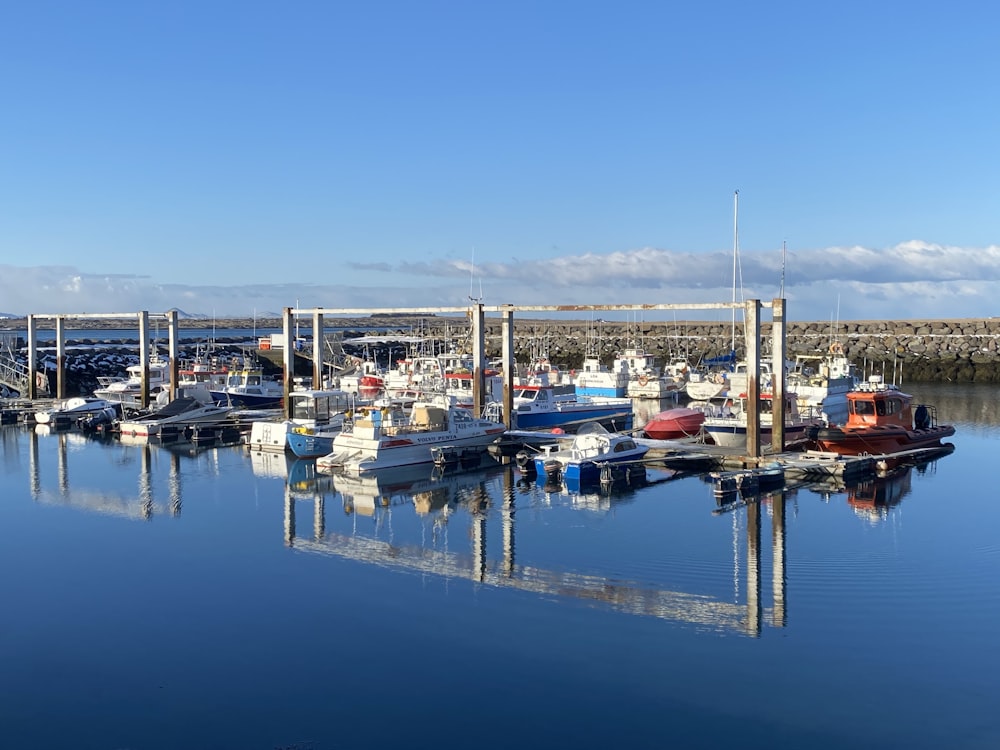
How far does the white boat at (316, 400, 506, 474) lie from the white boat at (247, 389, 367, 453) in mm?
1820

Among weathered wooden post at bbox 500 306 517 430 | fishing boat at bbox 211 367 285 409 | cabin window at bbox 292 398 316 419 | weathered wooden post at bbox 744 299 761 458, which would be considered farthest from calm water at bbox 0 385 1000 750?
fishing boat at bbox 211 367 285 409

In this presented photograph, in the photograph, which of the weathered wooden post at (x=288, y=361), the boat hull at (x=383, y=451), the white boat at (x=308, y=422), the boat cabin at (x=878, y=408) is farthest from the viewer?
the weathered wooden post at (x=288, y=361)

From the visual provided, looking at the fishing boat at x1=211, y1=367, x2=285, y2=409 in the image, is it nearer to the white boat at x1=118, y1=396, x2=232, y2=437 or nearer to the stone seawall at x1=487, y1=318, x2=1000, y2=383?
the white boat at x1=118, y1=396, x2=232, y2=437

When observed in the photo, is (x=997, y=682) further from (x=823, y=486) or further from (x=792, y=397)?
(x=792, y=397)

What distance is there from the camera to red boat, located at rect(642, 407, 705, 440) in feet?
146

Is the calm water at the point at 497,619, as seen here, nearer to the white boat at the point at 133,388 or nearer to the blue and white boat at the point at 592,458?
the blue and white boat at the point at 592,458

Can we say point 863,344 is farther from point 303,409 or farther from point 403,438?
point 403,438

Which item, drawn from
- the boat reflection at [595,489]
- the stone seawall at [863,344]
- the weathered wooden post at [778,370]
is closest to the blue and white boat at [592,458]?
the boat reflection at [595,489]

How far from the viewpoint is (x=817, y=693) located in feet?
53.1

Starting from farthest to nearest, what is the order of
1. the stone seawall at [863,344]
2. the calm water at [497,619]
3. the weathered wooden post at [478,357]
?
the stone seawall at [863,344] < the weathered wooden post at [478,357] < the calm water at [497,619]

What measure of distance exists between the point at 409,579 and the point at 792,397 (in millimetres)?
29403

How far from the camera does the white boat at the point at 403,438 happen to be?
36.9 m

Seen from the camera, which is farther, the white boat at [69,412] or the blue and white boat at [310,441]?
the white boat at [69,412]

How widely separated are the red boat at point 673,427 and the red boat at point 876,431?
5.83 metres
